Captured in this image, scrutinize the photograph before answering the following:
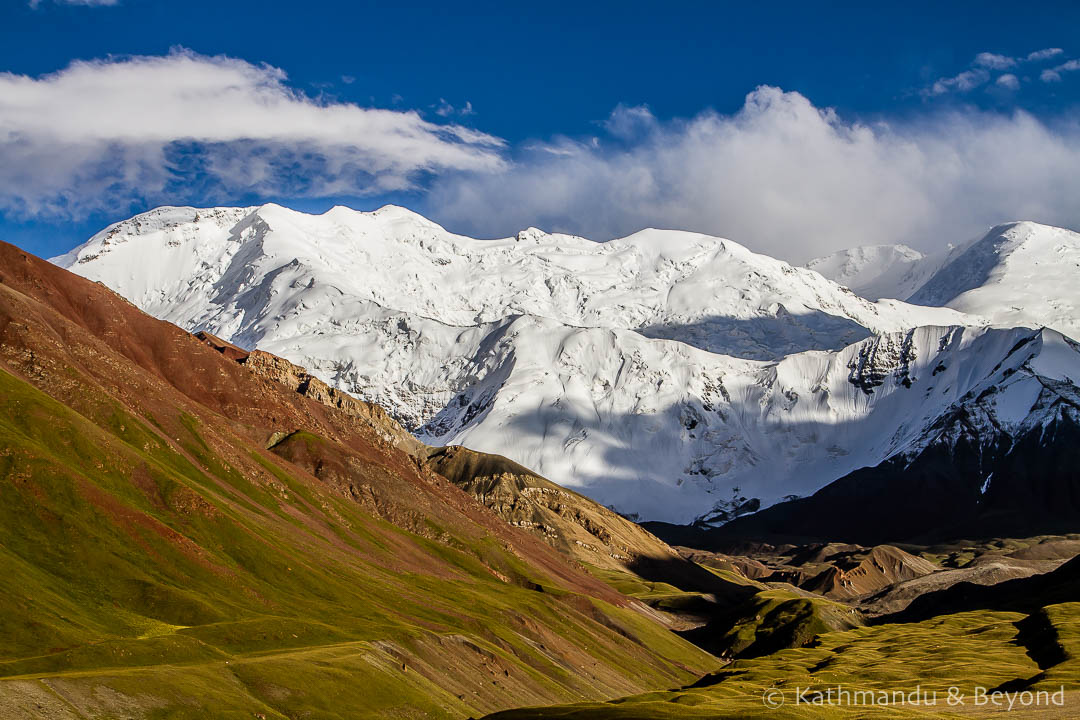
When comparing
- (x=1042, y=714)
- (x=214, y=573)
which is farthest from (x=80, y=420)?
(x=1042, y=714)

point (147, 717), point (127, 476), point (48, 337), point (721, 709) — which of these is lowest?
point (147, 717)

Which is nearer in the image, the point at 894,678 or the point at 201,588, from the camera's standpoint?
the point at 201,588

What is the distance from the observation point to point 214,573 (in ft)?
373

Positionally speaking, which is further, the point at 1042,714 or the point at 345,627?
the point at 345,627

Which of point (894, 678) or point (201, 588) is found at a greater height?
point (894, 678)

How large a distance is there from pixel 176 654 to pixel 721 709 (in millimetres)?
38525

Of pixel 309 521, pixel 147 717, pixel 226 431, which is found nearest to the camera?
pixel 147 717

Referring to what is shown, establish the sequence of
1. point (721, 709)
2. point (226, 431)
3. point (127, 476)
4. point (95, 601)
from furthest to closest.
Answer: point (226, 431) → point (127, 476) → point (95, 601) → point (721, 709)

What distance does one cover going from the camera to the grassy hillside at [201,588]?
8012 cm

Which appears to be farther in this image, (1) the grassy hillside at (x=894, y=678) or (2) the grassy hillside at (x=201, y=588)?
(2) the grassy hillside at (x=201, y=588)

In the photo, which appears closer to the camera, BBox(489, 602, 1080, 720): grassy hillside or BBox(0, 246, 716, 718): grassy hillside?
BBox(489, 602, 1080, 720): grassy hillside

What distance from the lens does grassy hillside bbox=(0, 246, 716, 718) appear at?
80125mm

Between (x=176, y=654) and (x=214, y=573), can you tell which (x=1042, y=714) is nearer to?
(x=176, y=654)

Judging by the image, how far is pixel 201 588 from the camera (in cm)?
10850
